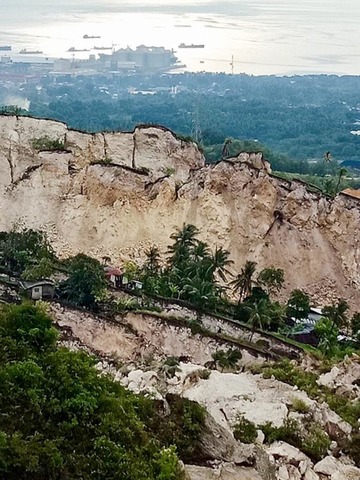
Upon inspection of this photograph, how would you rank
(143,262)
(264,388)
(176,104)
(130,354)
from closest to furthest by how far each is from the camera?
(264,388) → (130,354) → (143,262) → (176,104)

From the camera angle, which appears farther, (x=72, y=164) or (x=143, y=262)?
(x=72, y=164)

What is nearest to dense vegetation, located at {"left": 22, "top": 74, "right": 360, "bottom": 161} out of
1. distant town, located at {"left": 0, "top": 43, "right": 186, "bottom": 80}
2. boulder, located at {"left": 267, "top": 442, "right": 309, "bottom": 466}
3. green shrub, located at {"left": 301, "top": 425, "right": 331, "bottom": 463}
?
distant town, located at {"left": 0, "top": 43, "right": 186, "bottom": 80}

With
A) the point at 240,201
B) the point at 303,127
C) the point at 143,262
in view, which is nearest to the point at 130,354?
the point at 143,262

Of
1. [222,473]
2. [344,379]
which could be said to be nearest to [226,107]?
[344,379]

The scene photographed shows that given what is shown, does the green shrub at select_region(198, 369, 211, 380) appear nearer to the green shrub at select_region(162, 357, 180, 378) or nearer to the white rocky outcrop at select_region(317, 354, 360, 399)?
the green shrub at select_region(162, 357, 180, 378)

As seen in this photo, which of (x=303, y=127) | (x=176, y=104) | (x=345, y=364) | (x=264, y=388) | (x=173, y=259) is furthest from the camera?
(x=176, y=104)

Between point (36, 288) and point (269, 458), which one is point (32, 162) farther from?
point (269, 458)
